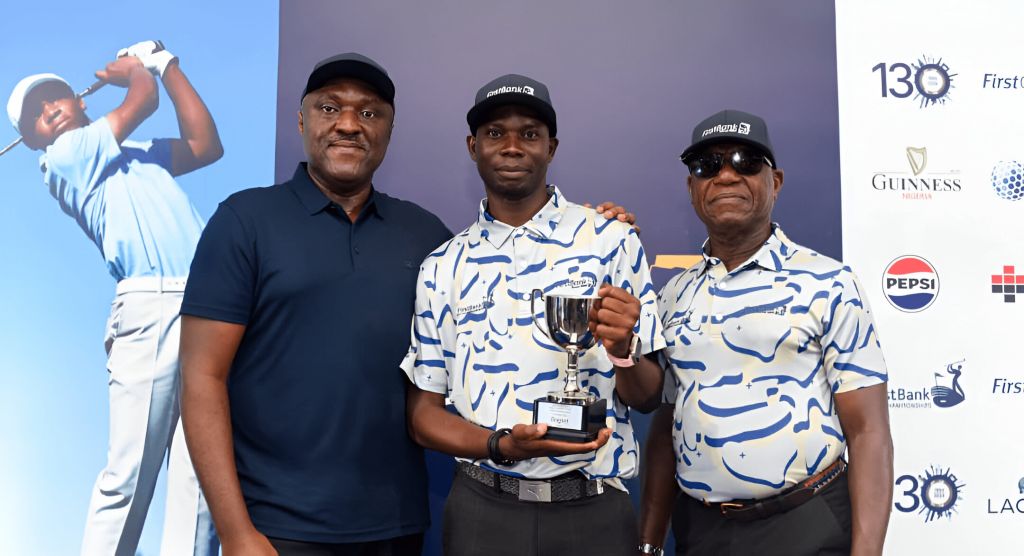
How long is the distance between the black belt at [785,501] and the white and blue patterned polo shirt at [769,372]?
2 cm

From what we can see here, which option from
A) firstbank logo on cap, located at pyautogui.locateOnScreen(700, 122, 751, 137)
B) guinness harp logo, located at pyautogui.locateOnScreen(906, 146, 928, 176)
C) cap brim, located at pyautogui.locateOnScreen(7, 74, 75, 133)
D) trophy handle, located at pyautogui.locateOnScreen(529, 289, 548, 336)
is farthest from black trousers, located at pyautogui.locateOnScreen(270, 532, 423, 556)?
guinness harp logo, located at pyautogui.locateOnScreen(906, 146, 928, 176)

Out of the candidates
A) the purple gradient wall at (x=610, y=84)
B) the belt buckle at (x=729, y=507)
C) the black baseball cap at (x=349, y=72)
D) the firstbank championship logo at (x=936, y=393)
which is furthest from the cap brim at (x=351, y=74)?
the firstbank championship logo at (x=936, y=393)

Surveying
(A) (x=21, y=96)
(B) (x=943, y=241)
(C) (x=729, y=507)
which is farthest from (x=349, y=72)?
(B) (x=943, y=241)

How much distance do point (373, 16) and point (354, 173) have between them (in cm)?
114

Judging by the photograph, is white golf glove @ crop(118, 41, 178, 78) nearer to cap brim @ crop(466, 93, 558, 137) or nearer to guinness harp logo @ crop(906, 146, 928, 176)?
cap brim @ crop(466, 93, 558, 137)

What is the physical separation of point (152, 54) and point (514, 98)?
1.73 metres

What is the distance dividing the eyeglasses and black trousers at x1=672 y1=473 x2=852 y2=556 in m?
0.84

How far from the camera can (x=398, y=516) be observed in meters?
1.82

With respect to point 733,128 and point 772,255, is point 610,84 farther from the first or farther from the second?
point 772,255

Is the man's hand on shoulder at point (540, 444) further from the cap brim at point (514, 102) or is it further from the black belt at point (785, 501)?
the cap brim at point (514, 102)

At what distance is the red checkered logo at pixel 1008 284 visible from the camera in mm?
2723

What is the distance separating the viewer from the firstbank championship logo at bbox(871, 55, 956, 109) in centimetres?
278

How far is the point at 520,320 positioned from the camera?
1.81m

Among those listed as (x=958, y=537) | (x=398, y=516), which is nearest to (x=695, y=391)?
(x=398, y=516)
